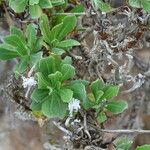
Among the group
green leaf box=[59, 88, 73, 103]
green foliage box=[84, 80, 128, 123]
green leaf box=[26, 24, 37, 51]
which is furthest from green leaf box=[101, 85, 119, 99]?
green leaf box=[26, 24, 37, 51]

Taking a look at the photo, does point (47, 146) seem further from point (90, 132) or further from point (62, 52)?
point (62, 52)

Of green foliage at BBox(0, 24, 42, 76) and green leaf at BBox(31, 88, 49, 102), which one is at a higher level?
green foliage at BBox(0, 24, 42, 76)

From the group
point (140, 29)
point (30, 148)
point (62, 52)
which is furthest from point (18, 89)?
point (30, 148)

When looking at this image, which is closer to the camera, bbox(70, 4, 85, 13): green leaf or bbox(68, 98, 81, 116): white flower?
bbox(68, 98, 81, 116): white flower

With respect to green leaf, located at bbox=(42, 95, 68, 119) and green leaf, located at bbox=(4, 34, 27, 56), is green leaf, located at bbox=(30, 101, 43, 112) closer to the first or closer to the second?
green leaf, located at bbox=(42, 95, 68, 119)

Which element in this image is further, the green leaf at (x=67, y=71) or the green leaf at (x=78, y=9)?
the green leaf at (x=78, y=9)

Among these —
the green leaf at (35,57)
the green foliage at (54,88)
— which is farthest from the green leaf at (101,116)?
the green leaf at (35,57)

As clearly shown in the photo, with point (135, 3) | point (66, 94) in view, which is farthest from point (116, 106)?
point (135, 3)

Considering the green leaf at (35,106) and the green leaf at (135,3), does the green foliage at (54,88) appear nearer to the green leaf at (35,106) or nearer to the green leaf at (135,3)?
the green leaf at (35,106)
